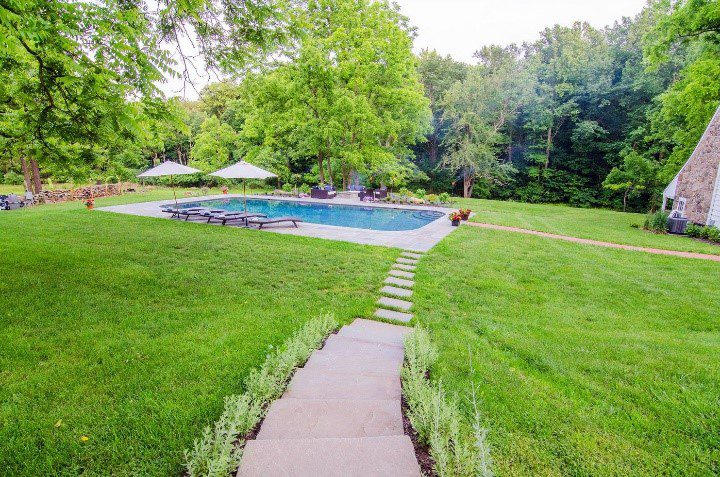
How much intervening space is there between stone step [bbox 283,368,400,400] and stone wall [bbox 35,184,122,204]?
21599mm

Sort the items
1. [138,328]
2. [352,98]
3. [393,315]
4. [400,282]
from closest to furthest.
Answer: [138,328], [393,315], [400,282], [352,98]

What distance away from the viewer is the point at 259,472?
170 cm

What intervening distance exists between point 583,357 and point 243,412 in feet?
11.3

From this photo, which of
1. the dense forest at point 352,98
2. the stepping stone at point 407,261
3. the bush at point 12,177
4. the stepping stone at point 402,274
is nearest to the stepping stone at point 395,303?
the stepping stone at point 402,274

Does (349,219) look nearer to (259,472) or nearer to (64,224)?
(64,224)

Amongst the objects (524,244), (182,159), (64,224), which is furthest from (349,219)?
(182,159)

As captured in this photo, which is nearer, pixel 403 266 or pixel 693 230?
pixel 403 266

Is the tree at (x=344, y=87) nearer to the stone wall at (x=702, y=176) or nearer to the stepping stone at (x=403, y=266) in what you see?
the stone wall at (x=702, y=176)

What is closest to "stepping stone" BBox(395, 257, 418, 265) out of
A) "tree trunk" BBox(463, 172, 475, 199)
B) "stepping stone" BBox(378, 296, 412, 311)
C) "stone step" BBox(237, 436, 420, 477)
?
"stepping stone" BBox(378, 296, 412, 311)

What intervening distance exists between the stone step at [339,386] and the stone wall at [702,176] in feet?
50.8

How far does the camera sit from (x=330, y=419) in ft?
7.31

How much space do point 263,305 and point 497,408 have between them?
10.8 ft

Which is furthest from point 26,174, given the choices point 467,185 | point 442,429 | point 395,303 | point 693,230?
point 693,230

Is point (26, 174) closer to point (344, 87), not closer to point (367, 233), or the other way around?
point (344, 87)
